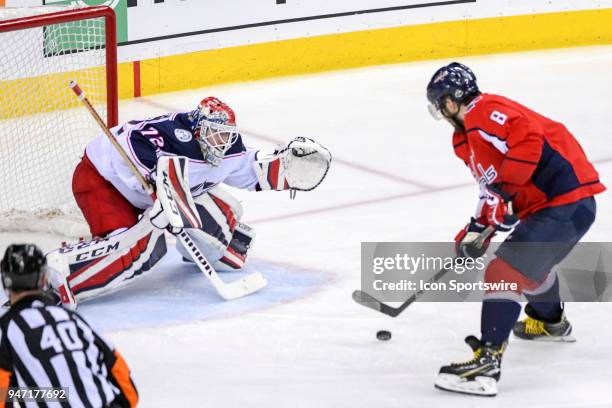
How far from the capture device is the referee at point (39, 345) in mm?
2627

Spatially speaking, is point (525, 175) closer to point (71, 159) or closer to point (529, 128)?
point (529, 128)

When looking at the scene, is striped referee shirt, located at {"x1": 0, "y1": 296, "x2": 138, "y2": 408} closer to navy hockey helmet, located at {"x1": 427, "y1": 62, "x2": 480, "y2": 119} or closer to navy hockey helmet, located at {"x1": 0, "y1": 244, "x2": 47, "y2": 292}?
navy hockey helmet, located at {"x1": 0, "y1": 244, "x2": 47, "y2": 292}

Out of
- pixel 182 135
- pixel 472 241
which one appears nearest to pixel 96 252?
pixel 182 135

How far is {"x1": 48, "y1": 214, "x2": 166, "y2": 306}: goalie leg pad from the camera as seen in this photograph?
429cm

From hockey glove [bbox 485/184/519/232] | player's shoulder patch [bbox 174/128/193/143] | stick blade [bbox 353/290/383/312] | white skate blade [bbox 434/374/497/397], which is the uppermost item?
hockey glove [bbox 485/184/519/232]

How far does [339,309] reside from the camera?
4.36 m

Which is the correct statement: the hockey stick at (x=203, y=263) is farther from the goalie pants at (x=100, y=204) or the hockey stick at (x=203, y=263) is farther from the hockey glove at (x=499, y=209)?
the hockey glove at (x=499, y=209)

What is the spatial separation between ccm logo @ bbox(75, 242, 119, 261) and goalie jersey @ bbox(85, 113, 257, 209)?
8.0 inches

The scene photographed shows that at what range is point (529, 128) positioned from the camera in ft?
11.6

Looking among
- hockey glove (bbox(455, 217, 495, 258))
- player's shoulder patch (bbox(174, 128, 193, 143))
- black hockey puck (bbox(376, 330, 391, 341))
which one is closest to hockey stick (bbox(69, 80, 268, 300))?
player's shoulder patch (bbox(174, 128, 193, 143))

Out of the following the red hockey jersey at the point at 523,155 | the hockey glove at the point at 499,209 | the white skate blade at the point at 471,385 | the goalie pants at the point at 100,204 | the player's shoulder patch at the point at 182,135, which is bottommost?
the white skate blade at the point at 471,385

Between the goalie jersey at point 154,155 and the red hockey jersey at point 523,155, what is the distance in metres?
0.98

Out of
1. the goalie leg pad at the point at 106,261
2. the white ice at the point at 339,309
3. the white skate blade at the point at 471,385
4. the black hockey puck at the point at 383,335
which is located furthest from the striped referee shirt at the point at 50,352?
the goalie leg pad at the point at 106,261

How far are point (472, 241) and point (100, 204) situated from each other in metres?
1.33
